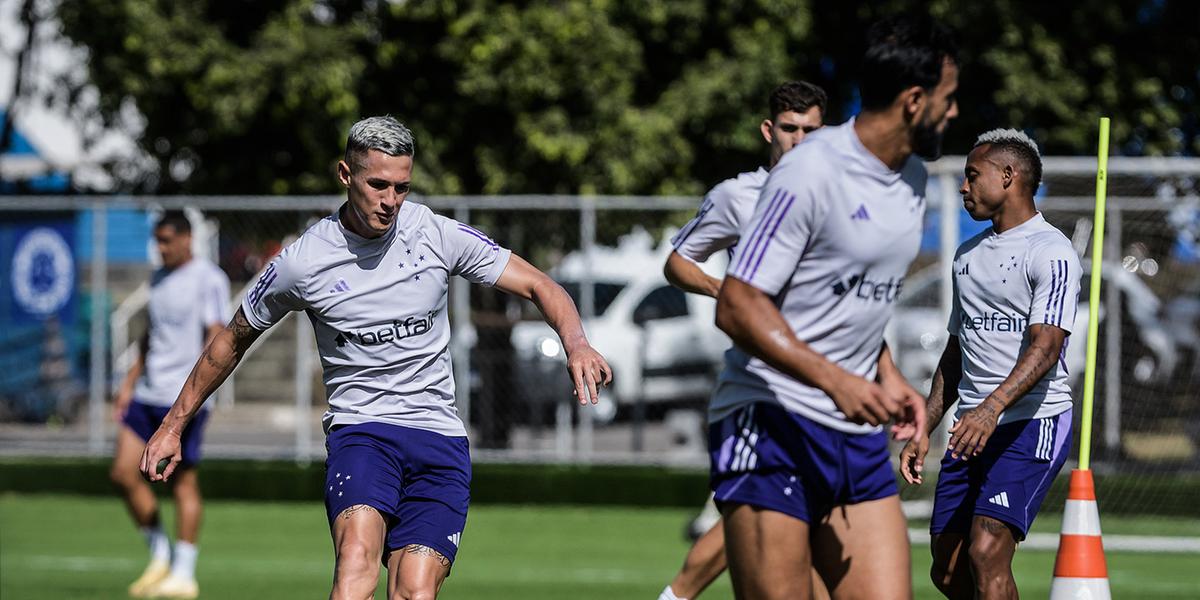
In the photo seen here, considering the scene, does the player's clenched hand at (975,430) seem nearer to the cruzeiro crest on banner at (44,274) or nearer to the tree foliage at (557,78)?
the tree foliage at (557,78)

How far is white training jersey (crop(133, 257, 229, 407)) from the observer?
11016mm

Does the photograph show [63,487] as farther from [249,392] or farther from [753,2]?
[753,2]

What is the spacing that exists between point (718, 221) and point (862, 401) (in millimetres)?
1976

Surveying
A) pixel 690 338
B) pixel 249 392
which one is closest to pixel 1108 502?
pixel 690 338

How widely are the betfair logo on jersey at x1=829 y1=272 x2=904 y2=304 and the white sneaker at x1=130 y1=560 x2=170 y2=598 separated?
6869mm

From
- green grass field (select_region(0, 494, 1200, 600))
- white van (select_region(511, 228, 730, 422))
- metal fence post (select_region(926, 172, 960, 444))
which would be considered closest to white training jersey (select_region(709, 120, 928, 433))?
green grass field (select_region(0, 494, 1200, 600))

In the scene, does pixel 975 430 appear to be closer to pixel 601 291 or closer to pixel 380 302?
pixel 380 302

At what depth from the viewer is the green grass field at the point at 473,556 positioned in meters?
10.9

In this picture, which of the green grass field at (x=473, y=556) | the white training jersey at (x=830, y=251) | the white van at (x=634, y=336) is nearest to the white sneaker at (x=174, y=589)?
the green grass field at (x=473, y=556)

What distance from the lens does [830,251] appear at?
4.71 meters

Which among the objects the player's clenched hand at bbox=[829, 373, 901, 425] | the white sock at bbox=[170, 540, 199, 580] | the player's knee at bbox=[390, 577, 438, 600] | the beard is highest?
the beard

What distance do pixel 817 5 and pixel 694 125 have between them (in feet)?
8.25

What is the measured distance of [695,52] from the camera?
63.8 feet

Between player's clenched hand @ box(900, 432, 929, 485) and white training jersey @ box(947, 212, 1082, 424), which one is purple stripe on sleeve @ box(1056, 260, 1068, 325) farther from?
player's clenched hand @ box(900, 432, 929, 485)
